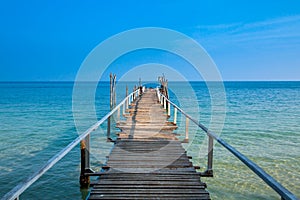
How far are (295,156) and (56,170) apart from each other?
30.5 ft

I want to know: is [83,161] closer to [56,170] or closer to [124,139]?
[124,139]

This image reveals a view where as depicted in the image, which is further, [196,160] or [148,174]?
[196,160]

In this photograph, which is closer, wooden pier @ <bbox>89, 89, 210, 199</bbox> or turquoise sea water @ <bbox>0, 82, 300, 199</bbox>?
wooden pier @ <bbox>89, 89, 210, 199</bbox>

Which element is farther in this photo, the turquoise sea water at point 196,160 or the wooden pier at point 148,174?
the turquoise sea water at point 196,160

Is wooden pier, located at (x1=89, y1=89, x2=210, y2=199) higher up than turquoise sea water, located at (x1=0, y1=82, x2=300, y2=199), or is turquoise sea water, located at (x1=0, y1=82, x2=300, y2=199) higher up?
wooden pier, located at (x1=89, y1=89, x2=210, y2=199)

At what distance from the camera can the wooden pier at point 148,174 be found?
3949mm

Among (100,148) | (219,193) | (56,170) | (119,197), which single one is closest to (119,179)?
(119,197)

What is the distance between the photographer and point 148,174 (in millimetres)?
4762

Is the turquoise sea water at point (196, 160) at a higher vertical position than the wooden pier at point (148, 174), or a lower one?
lower

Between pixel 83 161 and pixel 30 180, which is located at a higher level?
pixel 30 180

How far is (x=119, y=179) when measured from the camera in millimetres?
4508

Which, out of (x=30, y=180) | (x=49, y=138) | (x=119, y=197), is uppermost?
(x=30, y=180)

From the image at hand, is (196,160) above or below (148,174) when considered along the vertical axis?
below

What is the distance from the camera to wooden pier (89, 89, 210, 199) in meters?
3.95
